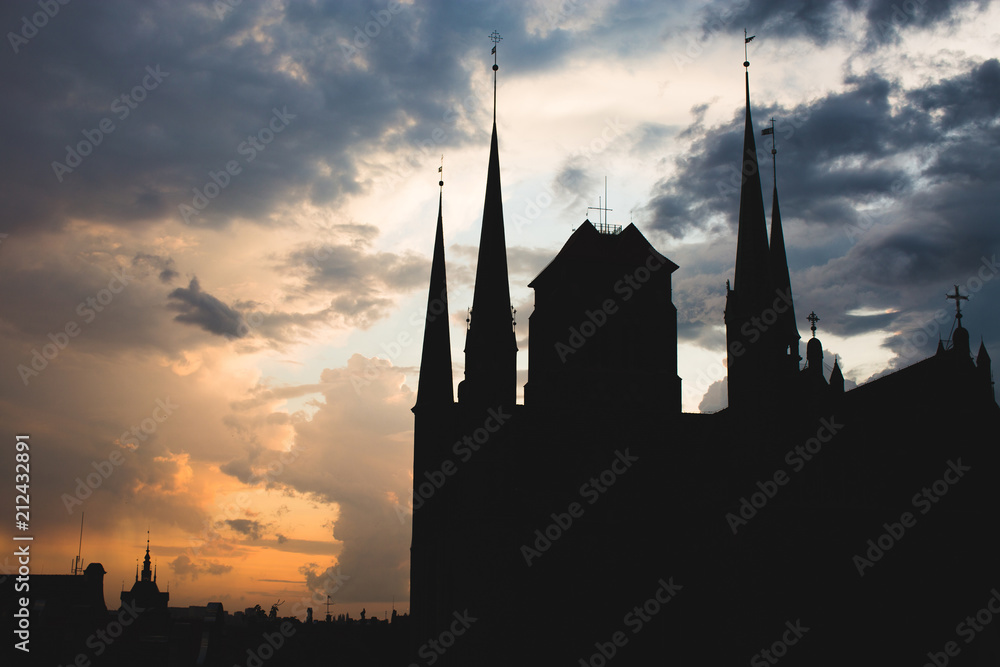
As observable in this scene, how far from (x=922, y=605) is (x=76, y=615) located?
3980 centimetres

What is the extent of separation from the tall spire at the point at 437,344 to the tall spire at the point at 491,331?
199 inches

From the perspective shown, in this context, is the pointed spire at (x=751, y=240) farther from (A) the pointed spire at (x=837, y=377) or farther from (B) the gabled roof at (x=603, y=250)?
(A) the pointed spire at (x=837, y=377)

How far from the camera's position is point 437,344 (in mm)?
61062

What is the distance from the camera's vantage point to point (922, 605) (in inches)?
2042

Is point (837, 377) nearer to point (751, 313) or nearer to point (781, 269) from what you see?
point (781, 269)

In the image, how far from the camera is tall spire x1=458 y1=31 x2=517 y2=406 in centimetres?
5341

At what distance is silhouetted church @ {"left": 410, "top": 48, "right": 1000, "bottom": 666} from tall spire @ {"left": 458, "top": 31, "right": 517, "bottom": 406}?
0.37 feet

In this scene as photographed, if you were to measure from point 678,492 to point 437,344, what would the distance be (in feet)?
54.9

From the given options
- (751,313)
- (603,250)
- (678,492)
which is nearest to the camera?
(751,313)

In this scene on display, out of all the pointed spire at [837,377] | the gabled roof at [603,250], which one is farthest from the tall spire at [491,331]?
the pointed spire at [837,377]

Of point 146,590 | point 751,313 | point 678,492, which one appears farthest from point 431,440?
point 146,590

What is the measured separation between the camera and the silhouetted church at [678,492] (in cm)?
5038

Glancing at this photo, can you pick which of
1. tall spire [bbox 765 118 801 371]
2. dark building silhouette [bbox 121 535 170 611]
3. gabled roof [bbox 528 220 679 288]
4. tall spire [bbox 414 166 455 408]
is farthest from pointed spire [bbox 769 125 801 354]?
dark building silhouette [bbox 121 535 170 611]

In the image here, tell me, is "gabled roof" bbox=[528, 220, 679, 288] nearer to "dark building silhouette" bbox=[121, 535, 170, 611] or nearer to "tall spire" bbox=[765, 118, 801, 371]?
"tall spire" bbox=[765, 118, 801, 371]
